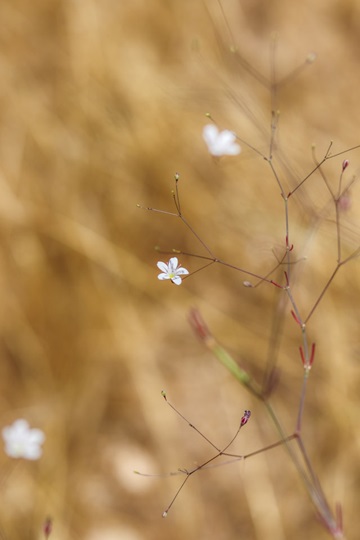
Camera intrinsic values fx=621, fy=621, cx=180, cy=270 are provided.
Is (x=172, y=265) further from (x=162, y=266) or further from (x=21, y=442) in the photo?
(x=21, y=442)

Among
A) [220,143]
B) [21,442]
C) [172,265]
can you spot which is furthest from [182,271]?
[21,442]

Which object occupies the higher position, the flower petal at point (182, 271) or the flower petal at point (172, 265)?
the flower petal at point (172, 265)

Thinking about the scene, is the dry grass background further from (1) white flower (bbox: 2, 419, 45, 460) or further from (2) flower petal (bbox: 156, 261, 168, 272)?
(2) flower petal (bbox: 156, 261, 168, 272)

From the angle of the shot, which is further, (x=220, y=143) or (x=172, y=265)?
(x=220, y=143)

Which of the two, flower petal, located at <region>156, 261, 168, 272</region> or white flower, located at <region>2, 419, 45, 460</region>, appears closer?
flower petal, located at <region>156, 261, 168, 272</region>

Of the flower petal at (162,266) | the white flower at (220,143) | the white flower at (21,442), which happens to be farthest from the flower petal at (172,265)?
the white flower at (21,442)

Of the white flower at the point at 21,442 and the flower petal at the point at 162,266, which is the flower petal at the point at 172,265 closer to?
the flower petal at the point at 162,266

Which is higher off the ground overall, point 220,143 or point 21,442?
point 220,143

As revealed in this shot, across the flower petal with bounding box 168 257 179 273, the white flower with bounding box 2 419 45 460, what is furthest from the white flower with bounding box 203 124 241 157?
the white flower with bounding box 2 419 45 460
